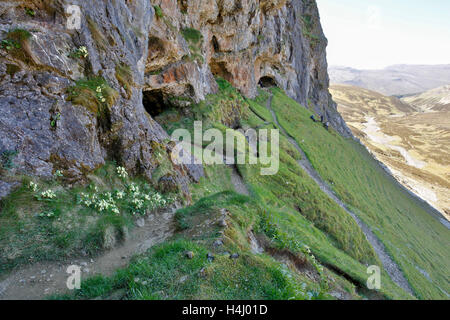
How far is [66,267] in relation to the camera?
280 inches

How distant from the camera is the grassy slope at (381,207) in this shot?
28.2 meters

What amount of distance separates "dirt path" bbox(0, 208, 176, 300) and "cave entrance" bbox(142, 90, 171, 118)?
18518mm

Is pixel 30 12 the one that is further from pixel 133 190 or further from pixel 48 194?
pixel 133 190

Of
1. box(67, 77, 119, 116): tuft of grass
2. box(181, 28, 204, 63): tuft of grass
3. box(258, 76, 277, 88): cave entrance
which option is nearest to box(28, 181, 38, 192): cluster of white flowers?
box(67, 77, 119, 116): tuft of grass

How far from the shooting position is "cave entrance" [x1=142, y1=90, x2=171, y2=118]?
2577 centimetres

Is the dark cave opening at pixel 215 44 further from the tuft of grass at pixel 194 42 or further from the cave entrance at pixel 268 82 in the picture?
the cave entrance at pixel 268 82

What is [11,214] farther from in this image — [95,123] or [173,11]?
[173,11]

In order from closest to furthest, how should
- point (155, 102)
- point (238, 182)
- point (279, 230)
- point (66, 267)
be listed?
point (66, 267), point (279, 230), point (238, 182), point (155, 102)

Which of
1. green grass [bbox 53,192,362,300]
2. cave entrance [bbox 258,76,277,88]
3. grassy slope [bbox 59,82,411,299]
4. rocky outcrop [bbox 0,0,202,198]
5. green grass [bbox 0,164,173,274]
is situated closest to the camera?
green grass [bbox 53,192,362,300]

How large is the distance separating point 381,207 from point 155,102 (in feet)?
126

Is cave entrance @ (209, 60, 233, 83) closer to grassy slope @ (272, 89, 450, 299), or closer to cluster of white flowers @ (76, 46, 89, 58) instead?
grassy slope @ (272, 89, 450, 299)

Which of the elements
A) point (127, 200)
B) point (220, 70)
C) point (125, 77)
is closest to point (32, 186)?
point (127, 200)

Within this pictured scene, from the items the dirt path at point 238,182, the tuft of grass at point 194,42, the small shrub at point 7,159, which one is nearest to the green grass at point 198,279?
the small shrub at point 7,159
